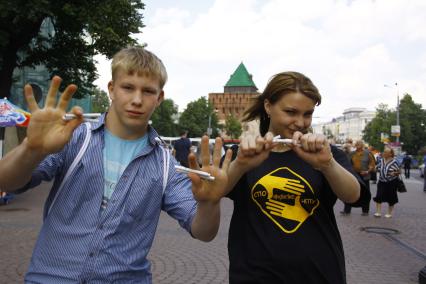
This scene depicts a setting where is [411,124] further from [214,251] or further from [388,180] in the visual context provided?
[214,251]

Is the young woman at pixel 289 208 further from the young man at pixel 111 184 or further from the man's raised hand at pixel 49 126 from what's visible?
the man's raised hand at pixel 49 126

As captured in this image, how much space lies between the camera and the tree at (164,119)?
72.4m

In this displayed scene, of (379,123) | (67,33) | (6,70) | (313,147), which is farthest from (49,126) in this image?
(379,123)

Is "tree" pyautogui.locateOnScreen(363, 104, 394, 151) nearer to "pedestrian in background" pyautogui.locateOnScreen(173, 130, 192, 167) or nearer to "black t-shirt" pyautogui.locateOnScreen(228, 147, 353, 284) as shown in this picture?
"pedestrian in background" pyautogui.locateOnScreen(173, 130, 192, 167)

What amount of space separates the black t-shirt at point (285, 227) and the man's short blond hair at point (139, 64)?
0.69 m

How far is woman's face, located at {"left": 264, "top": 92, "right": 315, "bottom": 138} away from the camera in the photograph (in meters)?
2.30

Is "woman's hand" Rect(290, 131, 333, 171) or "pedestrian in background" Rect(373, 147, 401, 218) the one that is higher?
"woman's hand" Rect(290, 131, 333, 171)

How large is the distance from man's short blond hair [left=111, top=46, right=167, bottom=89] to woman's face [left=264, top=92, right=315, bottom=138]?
0.60 meters

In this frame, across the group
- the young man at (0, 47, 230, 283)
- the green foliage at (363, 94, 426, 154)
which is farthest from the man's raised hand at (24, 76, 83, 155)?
the green foliage at (363, 94, 426, 154)

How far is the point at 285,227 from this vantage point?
2.24 m

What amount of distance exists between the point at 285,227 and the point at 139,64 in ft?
3.33

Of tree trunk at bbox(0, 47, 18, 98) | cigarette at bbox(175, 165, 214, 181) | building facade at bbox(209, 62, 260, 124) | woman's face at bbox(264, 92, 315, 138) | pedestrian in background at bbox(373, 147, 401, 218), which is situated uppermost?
building facade at bbox(209, 62, 260, 124)

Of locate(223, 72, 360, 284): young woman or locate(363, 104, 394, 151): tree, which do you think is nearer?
locate(223, 72, 360, 284): young woman

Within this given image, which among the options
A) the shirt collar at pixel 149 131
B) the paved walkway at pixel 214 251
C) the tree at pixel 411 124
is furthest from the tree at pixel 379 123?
the shirt collar at pixel 149 131
